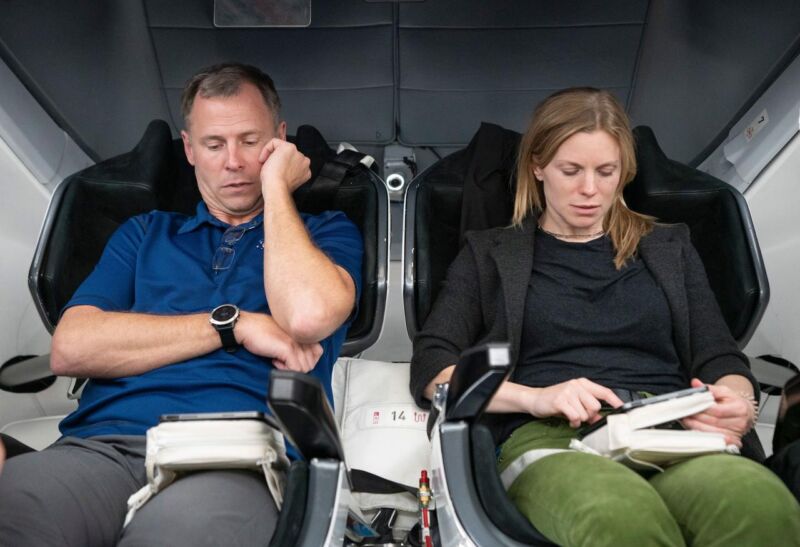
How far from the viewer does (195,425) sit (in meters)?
1.45

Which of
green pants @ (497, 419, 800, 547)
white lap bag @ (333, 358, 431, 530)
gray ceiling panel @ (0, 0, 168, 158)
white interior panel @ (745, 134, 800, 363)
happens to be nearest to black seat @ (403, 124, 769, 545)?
white lap bag @ (333, 358, 431, 530)

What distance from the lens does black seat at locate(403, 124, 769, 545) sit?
2.04 meters

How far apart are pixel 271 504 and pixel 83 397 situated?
567 mm

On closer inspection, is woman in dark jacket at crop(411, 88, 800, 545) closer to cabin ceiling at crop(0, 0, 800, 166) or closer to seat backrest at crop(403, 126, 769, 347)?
seat backrest at crop(403, 126, 769, 347)

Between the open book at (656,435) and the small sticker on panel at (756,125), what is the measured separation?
141cm

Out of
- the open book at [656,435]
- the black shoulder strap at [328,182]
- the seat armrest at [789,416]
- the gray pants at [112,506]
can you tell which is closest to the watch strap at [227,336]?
the gray pants at [112,506]

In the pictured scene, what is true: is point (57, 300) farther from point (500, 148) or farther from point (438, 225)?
point (500, 148)

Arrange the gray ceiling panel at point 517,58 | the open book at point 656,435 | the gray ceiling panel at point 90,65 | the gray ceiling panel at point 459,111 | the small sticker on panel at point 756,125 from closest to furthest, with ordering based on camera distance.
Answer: the open book at point 656,435 < the small sticker on panel at point 756,125 < the gray ceiling panel at point 90,65 < the gray ceiling panel at point 517,58 < the gray ceiling panel at point 459,111

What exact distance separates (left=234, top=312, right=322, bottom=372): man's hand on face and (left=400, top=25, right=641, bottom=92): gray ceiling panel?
4.80ft

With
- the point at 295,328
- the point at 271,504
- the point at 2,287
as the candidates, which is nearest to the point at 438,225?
the point at 295,328

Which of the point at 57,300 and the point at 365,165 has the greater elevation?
the point at 365,165

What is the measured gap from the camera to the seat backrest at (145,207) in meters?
2.08

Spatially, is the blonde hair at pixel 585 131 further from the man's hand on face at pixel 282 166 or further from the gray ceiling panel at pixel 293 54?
the gray ceiling panel at pixel 293 54

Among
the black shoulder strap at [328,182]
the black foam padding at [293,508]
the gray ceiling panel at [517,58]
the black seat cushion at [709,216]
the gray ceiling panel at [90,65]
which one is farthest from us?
the gray ceiling panel at [517,58]
